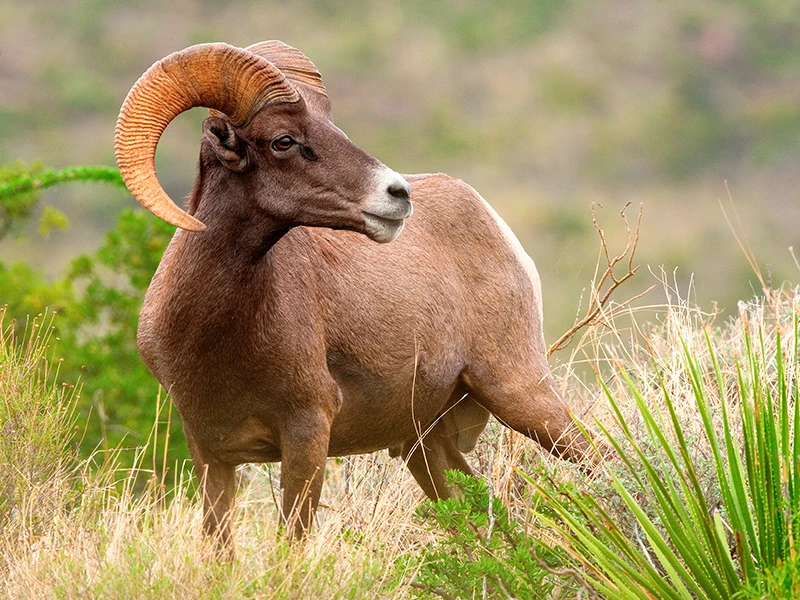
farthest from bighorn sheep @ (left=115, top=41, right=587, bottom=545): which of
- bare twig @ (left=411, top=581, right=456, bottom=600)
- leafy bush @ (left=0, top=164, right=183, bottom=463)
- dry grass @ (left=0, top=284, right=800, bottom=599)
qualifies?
leafy bush @ (left=0, top=164, right=183, bottom=463)

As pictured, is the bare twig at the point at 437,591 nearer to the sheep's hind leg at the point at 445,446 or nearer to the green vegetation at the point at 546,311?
the green vegetation at the point at 546,311

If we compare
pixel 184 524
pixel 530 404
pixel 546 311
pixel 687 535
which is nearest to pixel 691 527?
pixel 687 535

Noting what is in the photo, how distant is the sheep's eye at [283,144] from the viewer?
4.57m

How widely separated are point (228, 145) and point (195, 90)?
0.75ft

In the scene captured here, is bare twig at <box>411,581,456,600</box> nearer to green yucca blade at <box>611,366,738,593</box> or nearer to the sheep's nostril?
green yucca blade at <box>611,366,738,593</box>

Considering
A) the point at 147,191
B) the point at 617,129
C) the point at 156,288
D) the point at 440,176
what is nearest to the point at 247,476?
the point at 440,176

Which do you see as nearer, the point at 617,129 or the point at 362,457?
the point at 362,457

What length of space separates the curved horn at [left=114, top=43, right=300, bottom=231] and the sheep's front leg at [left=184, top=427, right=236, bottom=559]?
113 cm

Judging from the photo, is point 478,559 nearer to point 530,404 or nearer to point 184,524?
point 184,524

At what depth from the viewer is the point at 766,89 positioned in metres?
41.5

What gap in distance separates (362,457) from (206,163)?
2.85 m

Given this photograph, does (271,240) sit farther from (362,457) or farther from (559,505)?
(362,457)

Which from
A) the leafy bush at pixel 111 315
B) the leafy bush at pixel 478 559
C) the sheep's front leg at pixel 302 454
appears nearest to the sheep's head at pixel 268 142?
the sheep's front leg at pixel 302 454

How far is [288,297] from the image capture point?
15.9 ft
